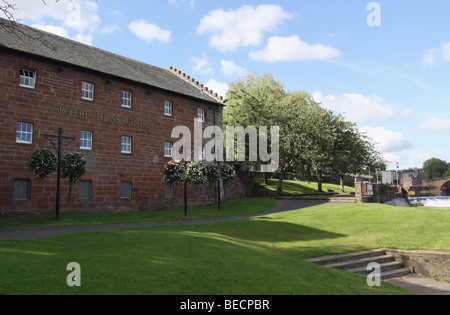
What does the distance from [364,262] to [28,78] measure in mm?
22257

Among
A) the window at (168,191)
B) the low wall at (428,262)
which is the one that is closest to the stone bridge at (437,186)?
the window at (168,191)

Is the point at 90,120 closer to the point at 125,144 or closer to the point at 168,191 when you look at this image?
the point at 125,144

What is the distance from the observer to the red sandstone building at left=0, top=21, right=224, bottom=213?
20.9 metres

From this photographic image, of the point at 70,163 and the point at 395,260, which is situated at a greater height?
the point at 70,163

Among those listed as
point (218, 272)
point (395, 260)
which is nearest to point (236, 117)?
point (395, 260)

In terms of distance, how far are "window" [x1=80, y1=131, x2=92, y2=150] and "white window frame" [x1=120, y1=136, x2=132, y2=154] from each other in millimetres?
2649

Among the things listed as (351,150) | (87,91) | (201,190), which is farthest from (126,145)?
(351,150)

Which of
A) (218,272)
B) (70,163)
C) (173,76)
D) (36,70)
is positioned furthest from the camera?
(173,76)

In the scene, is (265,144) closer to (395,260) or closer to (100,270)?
(395,260)

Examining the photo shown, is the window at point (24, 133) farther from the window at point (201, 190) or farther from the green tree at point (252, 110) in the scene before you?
the green tree at point (252, 110)

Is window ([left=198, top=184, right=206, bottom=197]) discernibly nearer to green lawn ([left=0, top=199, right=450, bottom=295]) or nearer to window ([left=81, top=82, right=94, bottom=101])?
window ([left=81, top=82, right=94, bottom=101])

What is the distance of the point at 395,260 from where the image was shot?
1328cm
